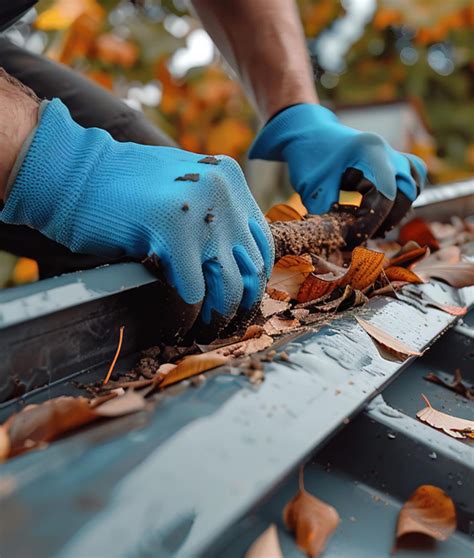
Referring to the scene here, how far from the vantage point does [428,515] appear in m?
0.82

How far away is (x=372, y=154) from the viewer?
174cm

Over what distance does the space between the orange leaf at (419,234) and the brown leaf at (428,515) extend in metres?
1.11

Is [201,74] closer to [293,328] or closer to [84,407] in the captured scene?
[293,328]

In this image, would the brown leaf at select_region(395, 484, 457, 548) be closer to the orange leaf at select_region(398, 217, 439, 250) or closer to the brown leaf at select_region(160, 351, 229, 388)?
the brown leaf at select_region(160, 351, 229, 388)

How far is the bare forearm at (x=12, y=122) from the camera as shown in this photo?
113 cm

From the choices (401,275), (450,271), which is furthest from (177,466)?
(450,271)

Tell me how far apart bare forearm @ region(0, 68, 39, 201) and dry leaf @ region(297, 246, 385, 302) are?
61 cm

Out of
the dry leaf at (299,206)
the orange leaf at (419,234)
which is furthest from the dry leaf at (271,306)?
the orange leaf at (419,234)

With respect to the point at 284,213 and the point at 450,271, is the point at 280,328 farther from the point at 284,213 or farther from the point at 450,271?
the point at 284,213

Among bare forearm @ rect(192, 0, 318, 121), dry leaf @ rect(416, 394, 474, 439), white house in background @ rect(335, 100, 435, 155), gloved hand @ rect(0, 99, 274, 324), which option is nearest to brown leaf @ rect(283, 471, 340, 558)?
dry leaf @ rect(416, 394, 474, 439)

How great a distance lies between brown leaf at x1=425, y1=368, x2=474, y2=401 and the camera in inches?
46.0

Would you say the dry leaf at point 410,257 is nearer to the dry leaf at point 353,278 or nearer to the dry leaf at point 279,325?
the dry leaf at point 353,278

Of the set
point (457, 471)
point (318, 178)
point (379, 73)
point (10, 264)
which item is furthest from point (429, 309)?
point (379, 73)

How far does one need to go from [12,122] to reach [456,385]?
0.96m
